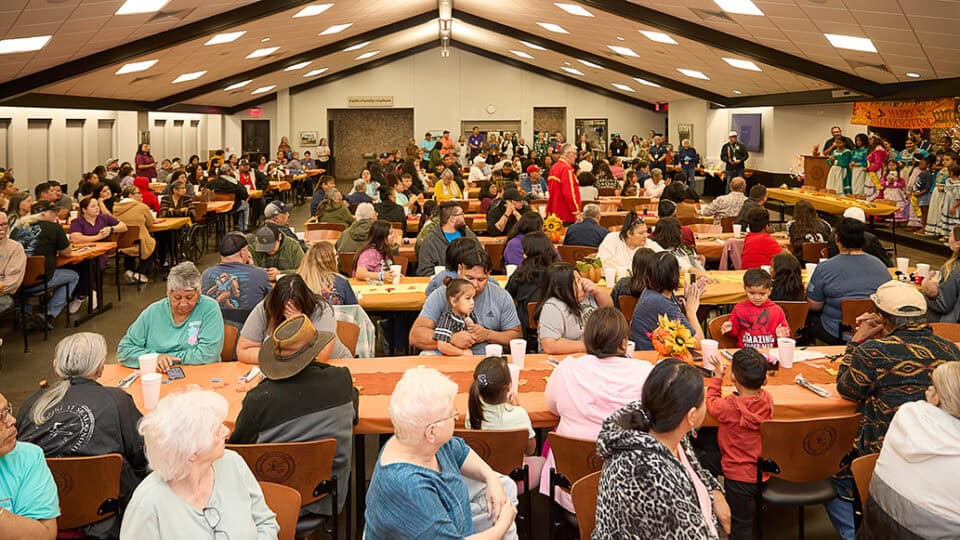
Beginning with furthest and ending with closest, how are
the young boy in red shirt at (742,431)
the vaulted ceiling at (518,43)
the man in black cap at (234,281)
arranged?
the vaulted ceiling at (518,43), the man in black cap at (234,281), the young boy in red shirt at (742,431)

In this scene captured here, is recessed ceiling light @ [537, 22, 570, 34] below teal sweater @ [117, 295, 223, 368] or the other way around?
the other way around

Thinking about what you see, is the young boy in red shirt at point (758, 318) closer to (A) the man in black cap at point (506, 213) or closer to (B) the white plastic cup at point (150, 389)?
(B) the white plastic cup at point (150, 389)

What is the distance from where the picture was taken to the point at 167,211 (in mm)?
12219

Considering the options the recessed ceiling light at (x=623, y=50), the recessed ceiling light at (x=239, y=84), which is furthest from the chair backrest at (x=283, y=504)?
the recessed ceiling light at (x=239, y=84)

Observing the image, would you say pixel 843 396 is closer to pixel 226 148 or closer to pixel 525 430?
pixel 525 430

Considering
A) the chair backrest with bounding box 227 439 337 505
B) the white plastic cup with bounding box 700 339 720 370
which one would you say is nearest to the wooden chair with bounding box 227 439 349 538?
the chair backrest with bounding box 227 439 337 505

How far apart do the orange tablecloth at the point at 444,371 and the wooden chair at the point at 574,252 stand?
3.60 metres

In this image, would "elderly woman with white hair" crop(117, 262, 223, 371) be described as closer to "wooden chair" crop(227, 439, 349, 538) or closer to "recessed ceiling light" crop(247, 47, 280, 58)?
"wooden chair" crop(227, 439, 349, 538)

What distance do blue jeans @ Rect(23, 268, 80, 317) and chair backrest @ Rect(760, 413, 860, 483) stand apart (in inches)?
285

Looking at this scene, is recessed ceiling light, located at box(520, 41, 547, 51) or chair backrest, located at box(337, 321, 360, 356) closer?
chair backrest, located at box(337, 321, 360, 356)

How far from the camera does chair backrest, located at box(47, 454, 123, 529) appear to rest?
327 centimetres

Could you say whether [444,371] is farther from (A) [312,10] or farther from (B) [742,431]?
(A) [312,10]

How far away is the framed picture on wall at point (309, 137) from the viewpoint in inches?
1129

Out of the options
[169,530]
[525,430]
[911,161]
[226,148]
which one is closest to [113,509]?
[169,530]
